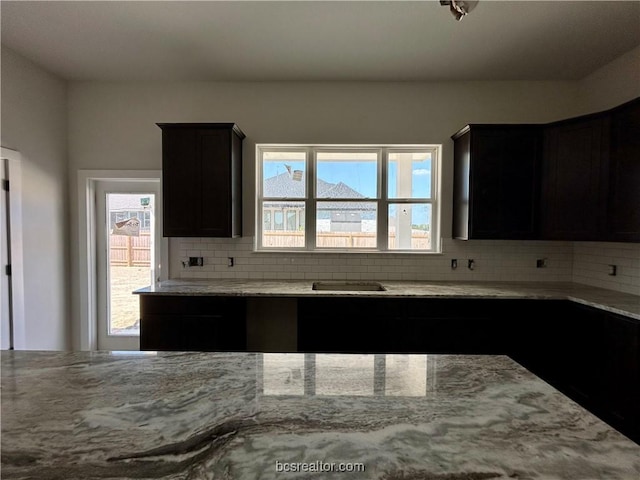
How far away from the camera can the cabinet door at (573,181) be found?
286 centimetres

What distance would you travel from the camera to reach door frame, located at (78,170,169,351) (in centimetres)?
366

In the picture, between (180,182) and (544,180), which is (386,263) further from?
(180,182)

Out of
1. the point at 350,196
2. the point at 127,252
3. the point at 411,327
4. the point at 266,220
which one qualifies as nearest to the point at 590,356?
the point at 411,327

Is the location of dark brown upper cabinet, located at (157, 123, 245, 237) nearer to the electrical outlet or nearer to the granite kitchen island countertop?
the electrical outlet

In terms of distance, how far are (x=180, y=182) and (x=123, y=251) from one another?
1.24 meters

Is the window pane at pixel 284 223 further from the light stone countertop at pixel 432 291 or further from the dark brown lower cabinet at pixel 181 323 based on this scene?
the dark brown lower cabinet at pixel 181 323

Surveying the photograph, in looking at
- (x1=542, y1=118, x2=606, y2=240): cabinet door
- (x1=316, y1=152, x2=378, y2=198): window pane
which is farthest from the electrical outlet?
(x1=542, y1=118, x2=606, y2=240): cabinet door

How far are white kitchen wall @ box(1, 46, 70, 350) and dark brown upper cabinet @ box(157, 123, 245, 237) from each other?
4.28ft

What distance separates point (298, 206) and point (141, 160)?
1825 mm

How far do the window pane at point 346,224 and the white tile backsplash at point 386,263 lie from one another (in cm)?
18

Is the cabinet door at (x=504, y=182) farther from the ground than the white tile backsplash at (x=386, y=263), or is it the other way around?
the cabinet door at (x=504, y=182)

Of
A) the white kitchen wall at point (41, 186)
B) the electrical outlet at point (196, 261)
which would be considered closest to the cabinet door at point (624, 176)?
the electrical outlet at point (196, 261)

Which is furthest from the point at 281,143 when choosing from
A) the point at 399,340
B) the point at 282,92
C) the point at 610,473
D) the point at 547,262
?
the point at 610,473

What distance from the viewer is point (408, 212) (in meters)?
3.76
